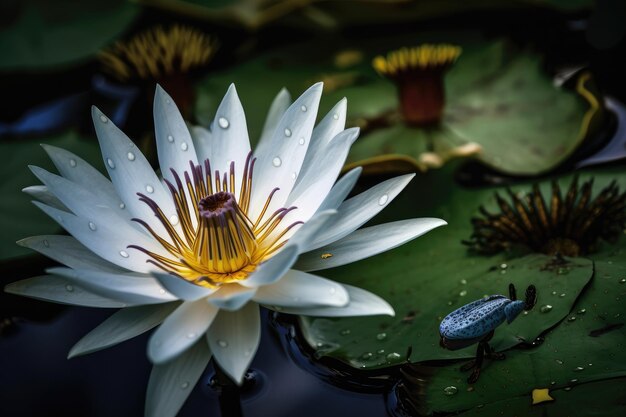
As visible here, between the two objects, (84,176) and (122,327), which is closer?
(122,327)

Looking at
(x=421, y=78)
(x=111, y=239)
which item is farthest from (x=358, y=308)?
(x=421, y=78)

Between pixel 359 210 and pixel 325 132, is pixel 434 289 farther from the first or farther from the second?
pixel 325 132

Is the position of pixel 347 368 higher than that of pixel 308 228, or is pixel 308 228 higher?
pixel 308 228

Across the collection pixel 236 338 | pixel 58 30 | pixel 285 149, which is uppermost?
pixel 58 30

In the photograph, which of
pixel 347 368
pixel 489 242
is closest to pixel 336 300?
pixel 347 368

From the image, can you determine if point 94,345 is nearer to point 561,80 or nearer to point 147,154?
point 147,154

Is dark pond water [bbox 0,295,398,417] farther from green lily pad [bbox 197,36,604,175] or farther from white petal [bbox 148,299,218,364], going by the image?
green lily pad [bbox 197,36,604,175]

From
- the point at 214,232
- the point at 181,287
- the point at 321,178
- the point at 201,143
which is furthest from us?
the point at 201,143

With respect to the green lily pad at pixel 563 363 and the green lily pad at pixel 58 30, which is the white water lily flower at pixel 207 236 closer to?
the green lily pad at pixel 563 363
